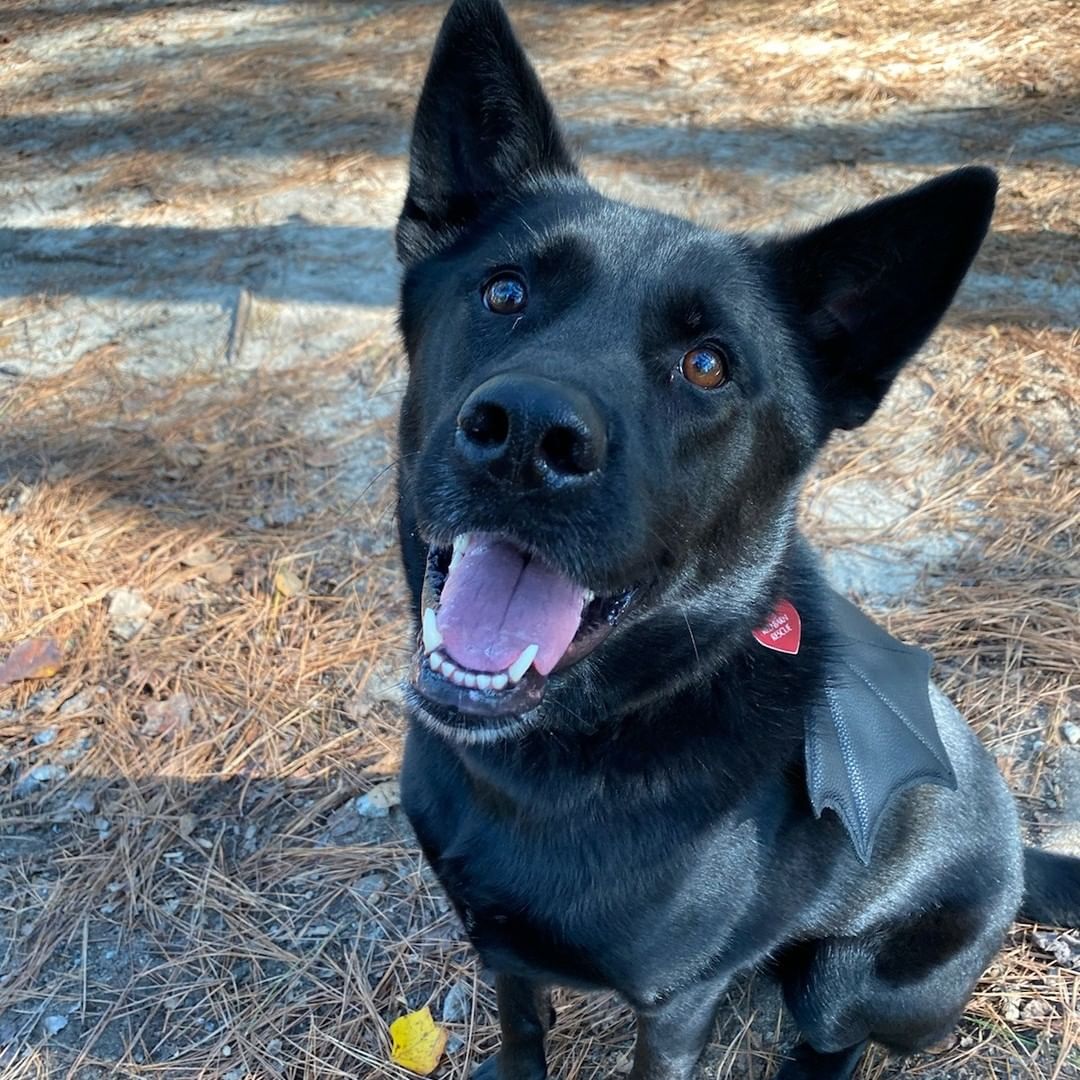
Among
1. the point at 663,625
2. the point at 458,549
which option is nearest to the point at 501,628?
the point at 458,549

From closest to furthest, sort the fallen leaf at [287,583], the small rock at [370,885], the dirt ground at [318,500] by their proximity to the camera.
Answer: the dirt ground at [318,500] < the small rock at [370,885] < the fallen leaf at [287,583]

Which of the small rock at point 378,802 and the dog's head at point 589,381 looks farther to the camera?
the small rock at point 378,802

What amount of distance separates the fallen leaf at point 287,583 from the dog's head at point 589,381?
1.48 metres

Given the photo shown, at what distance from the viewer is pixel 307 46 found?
6.91m

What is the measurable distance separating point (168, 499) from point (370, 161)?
2.73 meters

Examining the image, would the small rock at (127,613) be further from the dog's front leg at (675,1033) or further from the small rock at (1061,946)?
the small rock at (1061,946)

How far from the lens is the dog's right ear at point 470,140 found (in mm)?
1965

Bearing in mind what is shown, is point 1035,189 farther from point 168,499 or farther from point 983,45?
point 168,499

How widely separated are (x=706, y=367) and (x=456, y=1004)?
1.76m

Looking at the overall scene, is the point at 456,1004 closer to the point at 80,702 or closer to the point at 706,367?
the point at 80,702

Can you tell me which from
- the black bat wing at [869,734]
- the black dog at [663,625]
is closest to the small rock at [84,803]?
the black dog at [663,625]

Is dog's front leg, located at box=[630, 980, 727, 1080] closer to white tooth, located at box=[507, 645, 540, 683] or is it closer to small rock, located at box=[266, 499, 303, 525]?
white tooth, located at box=[507, 645, 540, 683]

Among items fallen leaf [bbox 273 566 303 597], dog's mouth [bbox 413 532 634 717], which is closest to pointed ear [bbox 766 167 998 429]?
dog's mouth [bbox 413 532 634 717]

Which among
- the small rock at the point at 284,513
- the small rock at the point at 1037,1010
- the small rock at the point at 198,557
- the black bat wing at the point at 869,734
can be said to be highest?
the black bat wing at the point at 869,734
